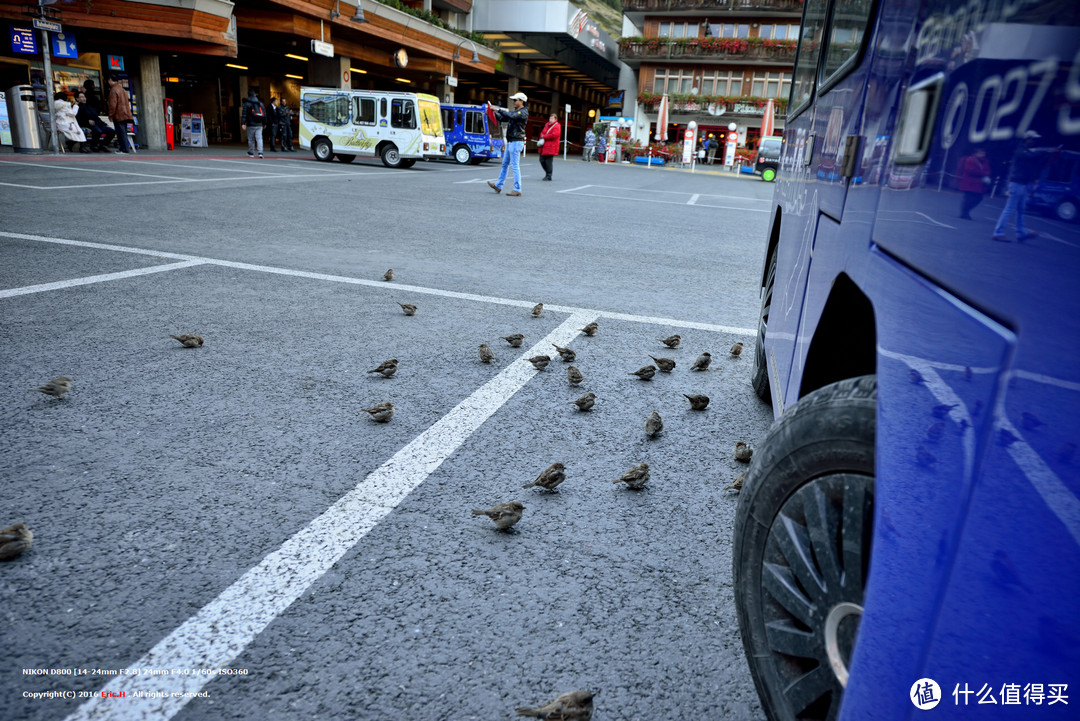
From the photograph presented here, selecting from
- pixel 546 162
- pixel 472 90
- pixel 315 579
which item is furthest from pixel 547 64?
pixel 315 579

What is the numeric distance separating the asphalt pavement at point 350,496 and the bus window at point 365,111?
63.3ft

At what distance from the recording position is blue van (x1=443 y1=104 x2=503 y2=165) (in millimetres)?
29453

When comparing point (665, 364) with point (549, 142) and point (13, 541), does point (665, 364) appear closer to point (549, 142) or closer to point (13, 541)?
point (13, 541)

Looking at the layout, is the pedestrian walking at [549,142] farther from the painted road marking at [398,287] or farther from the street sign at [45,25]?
the painted road marking at [398,287]

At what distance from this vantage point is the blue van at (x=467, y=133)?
29.5 meters

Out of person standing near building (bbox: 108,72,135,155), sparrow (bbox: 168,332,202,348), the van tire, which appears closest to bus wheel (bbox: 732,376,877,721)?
sparrow (bbox: 168,332,202,348)

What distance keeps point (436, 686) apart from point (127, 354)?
128 inches

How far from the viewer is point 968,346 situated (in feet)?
3.16

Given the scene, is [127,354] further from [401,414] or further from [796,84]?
[796,84]

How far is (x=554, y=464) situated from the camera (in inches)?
116

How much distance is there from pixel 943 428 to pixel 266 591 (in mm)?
1922

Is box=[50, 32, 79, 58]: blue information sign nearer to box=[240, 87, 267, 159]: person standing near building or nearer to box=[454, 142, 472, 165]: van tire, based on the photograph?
box=[240, 87, 267, 159]: person standing near building

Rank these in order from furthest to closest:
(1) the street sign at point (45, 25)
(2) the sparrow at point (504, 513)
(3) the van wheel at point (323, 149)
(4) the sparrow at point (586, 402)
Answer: (3) the van wheel at point (323, 149) → (1) the street sign at point (45, 25) → (4) the sparrow at point (586, 402) → (2) the sparrow at point (504, 513)

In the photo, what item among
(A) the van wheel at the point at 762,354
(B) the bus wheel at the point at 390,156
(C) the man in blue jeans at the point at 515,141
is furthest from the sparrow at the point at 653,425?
(B) the bus wheel at the point at 390,156
